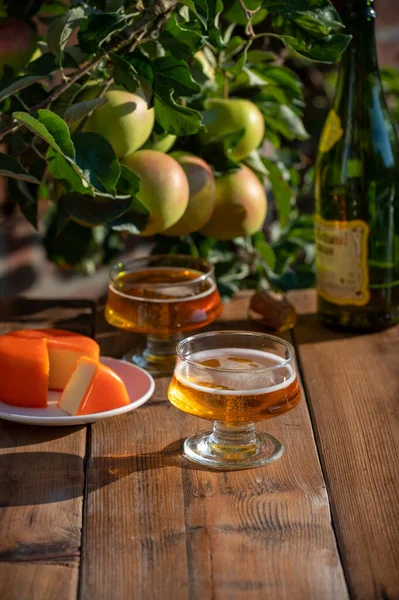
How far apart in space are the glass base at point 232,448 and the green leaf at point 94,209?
1.04 ft

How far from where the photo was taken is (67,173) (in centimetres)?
100

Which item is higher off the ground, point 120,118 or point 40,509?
point 120,118

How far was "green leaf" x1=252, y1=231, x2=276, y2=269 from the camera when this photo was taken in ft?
4.69

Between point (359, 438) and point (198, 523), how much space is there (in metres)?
0.25

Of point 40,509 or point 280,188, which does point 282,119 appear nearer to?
point 280,188

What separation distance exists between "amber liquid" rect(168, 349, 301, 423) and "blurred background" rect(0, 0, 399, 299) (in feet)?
2.71

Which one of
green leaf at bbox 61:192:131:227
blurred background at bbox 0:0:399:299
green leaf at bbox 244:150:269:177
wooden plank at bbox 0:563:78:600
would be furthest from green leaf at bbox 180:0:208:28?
blurred background at bbox 0:0:399:299

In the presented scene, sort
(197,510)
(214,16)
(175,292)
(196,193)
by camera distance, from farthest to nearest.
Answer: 1. (196,193)
2. (175,292)
3. (214,16)
4. (197,510)

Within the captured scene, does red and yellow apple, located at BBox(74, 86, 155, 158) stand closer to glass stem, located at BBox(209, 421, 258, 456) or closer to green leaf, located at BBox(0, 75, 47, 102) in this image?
green leaf, located at BBox(0, 75, 47, 102)

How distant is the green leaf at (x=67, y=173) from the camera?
991 millimetres

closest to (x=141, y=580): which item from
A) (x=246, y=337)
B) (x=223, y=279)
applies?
(x=246, y=337)

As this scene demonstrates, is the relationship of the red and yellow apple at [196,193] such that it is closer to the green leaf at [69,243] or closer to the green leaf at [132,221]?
the green leaf at [132,221]

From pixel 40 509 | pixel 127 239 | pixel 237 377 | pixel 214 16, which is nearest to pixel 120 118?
pixel 214 16

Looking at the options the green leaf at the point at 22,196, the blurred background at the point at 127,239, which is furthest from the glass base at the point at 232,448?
the blurred background at the point at 127,239
